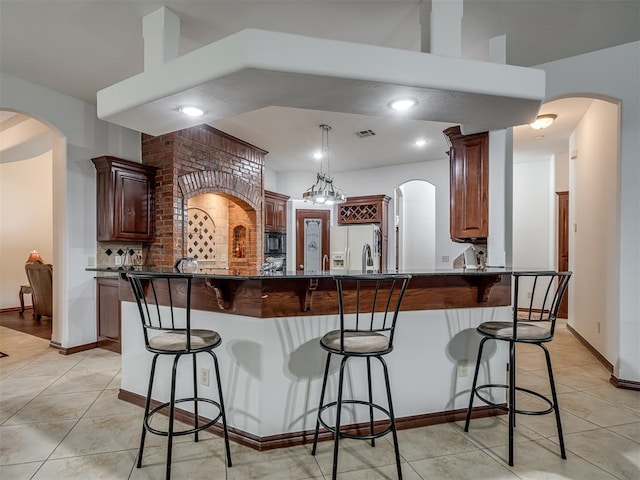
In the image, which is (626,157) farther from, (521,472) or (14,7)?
(14,7)

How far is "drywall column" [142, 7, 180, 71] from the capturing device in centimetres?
247

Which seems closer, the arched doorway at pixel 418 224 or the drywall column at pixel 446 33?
the drywall column at pixel 446 33

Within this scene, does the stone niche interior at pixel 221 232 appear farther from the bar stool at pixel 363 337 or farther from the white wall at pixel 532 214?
the white wall at pixel 532 214

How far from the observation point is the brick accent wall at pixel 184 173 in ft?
14.4

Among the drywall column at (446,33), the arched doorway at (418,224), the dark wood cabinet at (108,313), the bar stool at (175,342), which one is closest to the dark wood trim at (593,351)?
the drywall column at (446,33)

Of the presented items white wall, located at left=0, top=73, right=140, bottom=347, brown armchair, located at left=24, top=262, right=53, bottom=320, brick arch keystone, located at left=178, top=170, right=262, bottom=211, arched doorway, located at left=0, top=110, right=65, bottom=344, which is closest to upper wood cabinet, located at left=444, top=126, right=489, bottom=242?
brick arch keystone, located at left=178, top=170, right=262, bottom=211

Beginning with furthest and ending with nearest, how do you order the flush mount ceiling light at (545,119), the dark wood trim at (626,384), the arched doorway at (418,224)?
the arched doorway at (418,224) → the flush mount ceiling light at (545,119) → the dark wood trim at (626,384)

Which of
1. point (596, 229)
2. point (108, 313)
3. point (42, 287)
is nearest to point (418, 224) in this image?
point (596, 229)

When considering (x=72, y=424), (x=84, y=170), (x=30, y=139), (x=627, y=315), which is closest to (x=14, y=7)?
(x=84, y=170)

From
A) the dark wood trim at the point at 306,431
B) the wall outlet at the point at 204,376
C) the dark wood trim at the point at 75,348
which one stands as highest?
the wall outlet at the point at 204,376

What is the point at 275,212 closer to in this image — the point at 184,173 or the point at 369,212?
the point at 369,212

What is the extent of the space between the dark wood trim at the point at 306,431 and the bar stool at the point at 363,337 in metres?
0.06

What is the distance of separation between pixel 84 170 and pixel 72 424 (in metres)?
2.83

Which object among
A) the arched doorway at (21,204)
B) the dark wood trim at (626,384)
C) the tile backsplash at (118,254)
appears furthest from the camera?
the arched doorway at (21,204)
